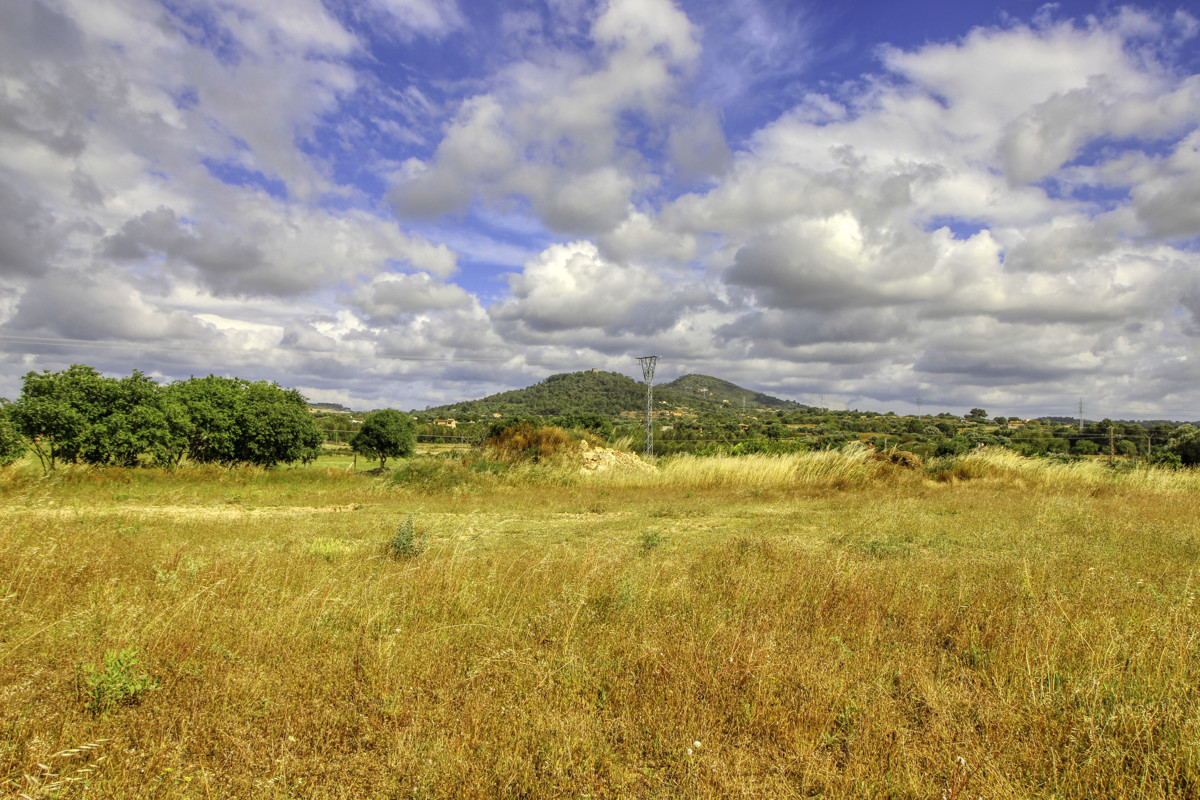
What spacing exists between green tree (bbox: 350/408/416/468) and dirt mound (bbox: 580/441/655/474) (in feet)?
51.1

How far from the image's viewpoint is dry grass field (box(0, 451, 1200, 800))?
8.53ft

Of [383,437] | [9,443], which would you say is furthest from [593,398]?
[9,443]

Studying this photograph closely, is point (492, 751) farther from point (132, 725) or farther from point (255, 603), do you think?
point (255, 603)

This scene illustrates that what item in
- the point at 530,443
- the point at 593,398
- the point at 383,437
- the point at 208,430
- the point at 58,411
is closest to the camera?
the point at 58,411

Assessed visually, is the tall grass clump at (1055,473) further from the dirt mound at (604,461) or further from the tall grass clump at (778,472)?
the dirt mound at (604,461)

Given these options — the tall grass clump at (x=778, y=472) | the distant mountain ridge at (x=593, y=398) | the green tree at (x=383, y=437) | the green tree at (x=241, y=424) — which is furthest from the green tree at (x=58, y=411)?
the distant mountain ridge at (x=593, y=398)

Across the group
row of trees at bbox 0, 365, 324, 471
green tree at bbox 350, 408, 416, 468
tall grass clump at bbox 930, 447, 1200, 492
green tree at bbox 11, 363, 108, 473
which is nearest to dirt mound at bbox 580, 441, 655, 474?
tall grass clump at bbox 930, 447, 1200, 492

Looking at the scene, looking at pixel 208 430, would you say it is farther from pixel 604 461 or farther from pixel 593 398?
pixel 593 398

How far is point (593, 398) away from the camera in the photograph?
94.8m

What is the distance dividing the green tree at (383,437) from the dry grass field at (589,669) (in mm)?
25295

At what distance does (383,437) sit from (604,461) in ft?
56.8

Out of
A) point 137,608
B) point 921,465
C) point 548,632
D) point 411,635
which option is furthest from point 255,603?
point 921,465

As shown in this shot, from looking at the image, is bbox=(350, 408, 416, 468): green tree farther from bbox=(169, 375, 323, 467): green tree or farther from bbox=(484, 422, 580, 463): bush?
bbox=(484, 422, 580, 463): bush

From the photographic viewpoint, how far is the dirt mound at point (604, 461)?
19.3 m
